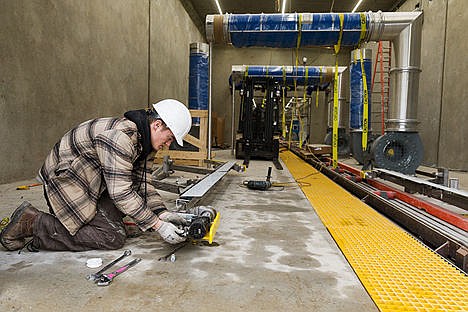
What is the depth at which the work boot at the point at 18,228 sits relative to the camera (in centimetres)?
207

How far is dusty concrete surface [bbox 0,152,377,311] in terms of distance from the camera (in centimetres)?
152

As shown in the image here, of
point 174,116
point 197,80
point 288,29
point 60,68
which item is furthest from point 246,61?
point 174,116

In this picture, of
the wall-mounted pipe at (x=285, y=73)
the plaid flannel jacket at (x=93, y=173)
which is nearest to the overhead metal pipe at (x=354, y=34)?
the plaid flannel jacket at (x=93, y=173)

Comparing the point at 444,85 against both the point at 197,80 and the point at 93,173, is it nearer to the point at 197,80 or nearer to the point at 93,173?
the point at 197,80

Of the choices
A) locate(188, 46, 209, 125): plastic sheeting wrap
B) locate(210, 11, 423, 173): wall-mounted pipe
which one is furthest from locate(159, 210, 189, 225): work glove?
locate(188, 46, 209, 125): plastic sheeting wrap

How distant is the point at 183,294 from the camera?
5.29 ft

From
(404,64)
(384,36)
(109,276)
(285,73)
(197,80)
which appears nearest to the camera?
(109,276)

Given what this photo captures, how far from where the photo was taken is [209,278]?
180 cm

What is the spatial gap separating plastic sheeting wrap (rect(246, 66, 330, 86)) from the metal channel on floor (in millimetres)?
7374

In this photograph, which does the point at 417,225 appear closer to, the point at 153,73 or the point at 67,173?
the point at 67,173

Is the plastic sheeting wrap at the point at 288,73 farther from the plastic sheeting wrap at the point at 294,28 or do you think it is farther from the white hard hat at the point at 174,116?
the white hard hat at the point at 174,116

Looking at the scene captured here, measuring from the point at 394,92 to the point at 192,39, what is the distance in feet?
34.9

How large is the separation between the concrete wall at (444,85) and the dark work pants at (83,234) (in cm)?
801

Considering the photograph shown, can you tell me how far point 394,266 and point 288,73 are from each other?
8.90 m
